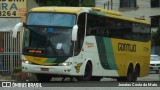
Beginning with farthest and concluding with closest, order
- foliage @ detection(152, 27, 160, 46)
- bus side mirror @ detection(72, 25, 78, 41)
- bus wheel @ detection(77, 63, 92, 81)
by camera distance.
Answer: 1. foliage @ detection(152, 27, 160, 46)
2. bus wheel @ detection(77, 63, 92, 81)
3. bus side mirror @ detection(72, 25, 78, 41)

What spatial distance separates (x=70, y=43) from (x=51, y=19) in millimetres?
1530

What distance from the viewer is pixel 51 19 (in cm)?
2245

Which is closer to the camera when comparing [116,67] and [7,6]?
[116,67]

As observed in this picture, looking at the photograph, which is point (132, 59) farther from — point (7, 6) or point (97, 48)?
point (7, 6)

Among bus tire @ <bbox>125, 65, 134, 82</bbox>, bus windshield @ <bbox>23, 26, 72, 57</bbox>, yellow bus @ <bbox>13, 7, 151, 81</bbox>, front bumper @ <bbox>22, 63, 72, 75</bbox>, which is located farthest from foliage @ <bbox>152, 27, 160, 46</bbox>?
front bumper @ <bbox>22, 63, 72, 75</bbox>

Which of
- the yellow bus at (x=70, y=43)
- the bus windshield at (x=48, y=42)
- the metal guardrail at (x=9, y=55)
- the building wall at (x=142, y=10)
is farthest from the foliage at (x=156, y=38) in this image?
the bus windshield at (x=48, y=42)

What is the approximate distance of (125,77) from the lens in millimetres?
28250

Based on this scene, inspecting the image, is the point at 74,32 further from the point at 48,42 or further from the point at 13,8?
the point at 13,8

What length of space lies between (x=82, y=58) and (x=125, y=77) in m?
6.16

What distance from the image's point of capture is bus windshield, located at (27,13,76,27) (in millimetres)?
22172

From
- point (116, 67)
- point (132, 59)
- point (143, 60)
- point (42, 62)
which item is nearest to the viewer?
point (42, 62)

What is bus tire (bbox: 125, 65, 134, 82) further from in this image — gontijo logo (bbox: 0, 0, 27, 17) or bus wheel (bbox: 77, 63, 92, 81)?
gontijo logo (bbox: 0, 0, 27, 17)

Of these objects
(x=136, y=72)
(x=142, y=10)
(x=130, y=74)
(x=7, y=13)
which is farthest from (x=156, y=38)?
(x=130, y=74)

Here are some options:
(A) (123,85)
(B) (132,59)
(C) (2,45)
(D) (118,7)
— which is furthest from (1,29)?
(D) (118,7)
